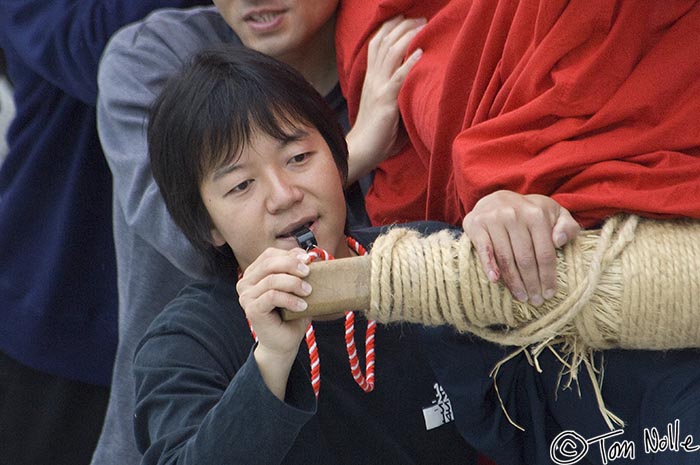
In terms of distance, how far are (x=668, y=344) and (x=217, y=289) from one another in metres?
0.59

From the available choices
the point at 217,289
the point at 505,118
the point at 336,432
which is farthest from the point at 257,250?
the point at 505,118

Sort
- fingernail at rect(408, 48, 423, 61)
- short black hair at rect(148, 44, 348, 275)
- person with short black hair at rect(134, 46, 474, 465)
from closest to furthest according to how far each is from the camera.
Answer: person with short black hair at rect(134, 46, 474, 465)
short black hair at rect(148, 44, 348, 275)
fingernail at rect(408, 48, 423, 61)

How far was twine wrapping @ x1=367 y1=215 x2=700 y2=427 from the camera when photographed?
1122mm

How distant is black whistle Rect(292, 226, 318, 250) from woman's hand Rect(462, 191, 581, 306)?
0.25 m

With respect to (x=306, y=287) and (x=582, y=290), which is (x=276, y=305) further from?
(x=582, y=290)

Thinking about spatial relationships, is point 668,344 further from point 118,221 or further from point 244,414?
point 118,221

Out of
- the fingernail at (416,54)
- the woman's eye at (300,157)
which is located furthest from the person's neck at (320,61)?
the woman's eye at (300,157)

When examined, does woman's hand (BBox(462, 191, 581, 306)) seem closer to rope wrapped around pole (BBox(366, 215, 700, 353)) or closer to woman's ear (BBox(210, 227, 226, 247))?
rope wrapped around pole (BBox(366, 215, 700, 353))

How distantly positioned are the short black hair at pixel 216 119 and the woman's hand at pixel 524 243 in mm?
375

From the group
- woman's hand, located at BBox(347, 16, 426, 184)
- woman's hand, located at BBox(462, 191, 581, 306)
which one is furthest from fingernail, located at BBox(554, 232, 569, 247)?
woman's hand, located at BBox(347, 16, 426, 184)

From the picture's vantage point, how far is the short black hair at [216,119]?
142 cm

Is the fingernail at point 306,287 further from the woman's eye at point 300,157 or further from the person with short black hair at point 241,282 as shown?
the woman's eye at point 300,157

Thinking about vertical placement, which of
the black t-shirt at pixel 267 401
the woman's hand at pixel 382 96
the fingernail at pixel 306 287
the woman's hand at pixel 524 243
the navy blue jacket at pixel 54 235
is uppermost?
the woman's hand at pixel 524 243

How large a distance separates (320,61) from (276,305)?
797mm
